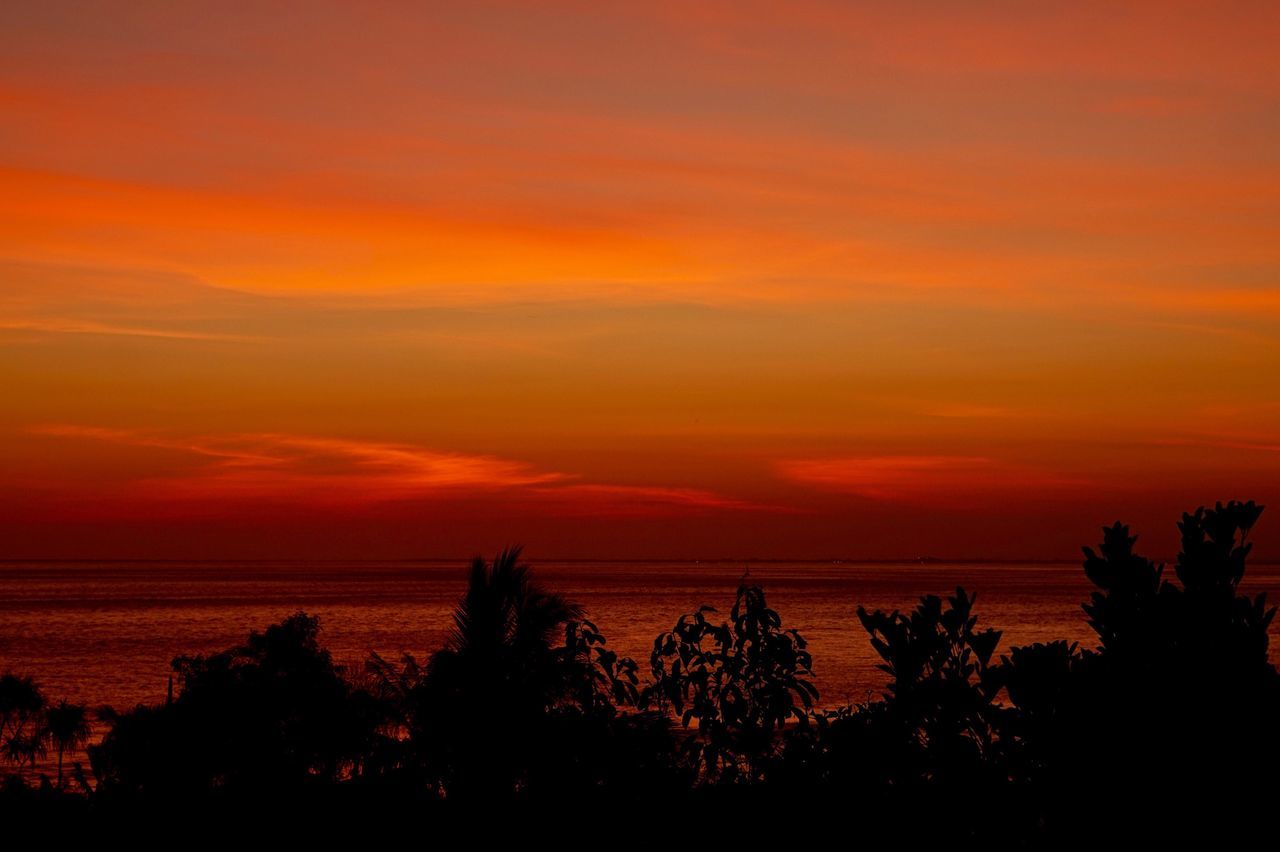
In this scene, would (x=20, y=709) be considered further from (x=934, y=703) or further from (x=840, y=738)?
(x=934, y=703)

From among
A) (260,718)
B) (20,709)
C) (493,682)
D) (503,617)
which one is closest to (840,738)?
(493,682)

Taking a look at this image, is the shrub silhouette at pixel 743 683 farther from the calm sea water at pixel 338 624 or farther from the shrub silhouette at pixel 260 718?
the calm sea water at pixel 338 624

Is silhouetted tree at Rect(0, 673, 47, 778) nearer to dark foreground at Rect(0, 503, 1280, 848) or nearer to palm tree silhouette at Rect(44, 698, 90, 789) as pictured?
palm tree silhouette at Rect(44, 698, 90, 789)

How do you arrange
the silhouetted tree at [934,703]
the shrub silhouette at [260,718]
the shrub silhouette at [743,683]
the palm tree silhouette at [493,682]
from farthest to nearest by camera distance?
the shrub silhouette at [260,718], the palm tree silhouette at [493,682], the shrub silhouette at [743,683], the silhouetted tree at [934,703]

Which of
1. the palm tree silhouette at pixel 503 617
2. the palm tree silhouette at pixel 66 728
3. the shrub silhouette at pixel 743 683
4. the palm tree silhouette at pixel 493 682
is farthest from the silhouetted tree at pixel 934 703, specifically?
the palm tree silhouette at pixel 66 728

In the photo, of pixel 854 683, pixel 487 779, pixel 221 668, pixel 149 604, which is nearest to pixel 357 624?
pixel 149 604

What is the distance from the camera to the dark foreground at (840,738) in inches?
227

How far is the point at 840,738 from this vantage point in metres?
7.54

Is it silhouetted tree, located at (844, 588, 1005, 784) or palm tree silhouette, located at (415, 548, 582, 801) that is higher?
silhouetted tree, located at (844, 588, 1005, 784)

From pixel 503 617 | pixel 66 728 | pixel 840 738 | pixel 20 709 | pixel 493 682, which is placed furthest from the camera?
pixel 20 709

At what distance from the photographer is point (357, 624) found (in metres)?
119

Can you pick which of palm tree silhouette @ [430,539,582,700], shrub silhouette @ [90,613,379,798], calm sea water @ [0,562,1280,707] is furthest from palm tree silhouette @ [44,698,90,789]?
palm tree silhouette @ [430,539,582,700]

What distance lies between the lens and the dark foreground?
5.75 m

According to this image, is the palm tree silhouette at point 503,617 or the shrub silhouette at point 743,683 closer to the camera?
the shrub silhouette at point 743,683
